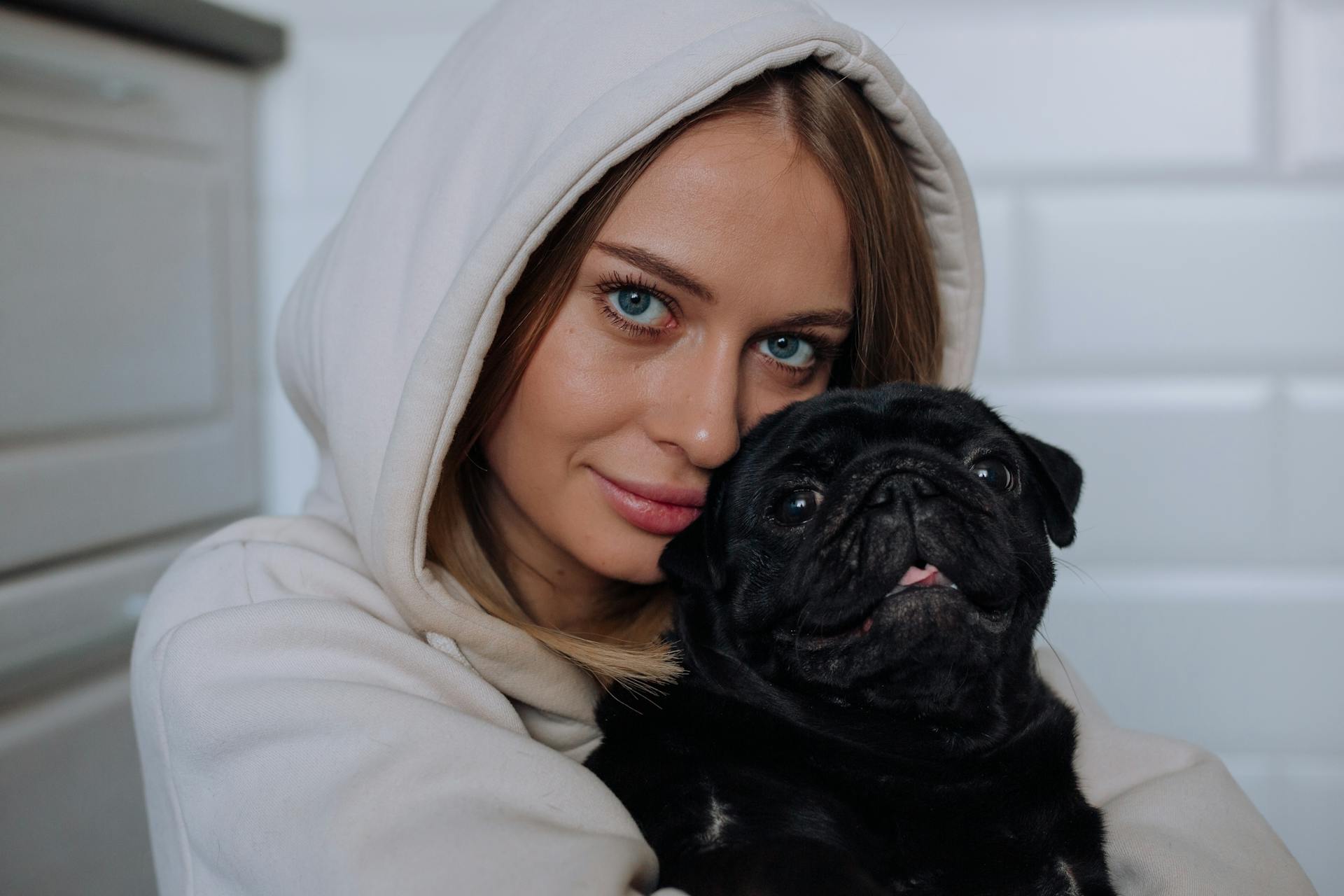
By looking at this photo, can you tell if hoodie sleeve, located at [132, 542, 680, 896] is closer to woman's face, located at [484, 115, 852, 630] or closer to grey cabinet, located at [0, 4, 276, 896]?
woman's face, located at [484, 115, 852, 630]

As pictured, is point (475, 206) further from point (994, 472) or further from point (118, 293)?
point (118, 293)

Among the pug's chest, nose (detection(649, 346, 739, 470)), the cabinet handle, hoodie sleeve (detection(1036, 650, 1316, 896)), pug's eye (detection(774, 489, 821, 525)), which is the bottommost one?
hoodie sleeve (detection(1036, 650, 1316, 896))

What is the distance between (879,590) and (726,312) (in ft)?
1.22

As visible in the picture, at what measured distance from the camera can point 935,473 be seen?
1.18m

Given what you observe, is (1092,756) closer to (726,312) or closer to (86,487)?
(726,312)

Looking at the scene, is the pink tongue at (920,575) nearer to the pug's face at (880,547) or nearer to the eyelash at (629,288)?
the pug's face at (880,547)

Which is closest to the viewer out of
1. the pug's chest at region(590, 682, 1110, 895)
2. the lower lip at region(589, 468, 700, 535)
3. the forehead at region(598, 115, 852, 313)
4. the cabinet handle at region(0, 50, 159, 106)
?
the pug's chest at region(590, 682, 1110, 895)

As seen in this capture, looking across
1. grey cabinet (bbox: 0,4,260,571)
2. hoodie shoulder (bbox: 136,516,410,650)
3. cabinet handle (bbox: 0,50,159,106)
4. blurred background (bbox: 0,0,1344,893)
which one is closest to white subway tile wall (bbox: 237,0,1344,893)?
blurred background (bbox: 0,0,1344,893)

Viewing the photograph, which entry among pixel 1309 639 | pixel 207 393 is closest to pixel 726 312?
pixel 207 393

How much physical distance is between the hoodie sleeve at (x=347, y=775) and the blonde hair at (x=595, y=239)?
8.6 inches

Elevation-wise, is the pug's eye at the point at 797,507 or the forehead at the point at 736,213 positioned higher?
the forehead at the point at 736,213

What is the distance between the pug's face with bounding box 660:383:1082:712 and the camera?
44.3 inches

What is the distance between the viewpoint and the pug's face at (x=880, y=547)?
1125mm

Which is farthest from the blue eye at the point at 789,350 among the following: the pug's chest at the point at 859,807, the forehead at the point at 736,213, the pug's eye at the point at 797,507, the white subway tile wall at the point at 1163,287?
the white subway tile wall at the point at 1163,287
